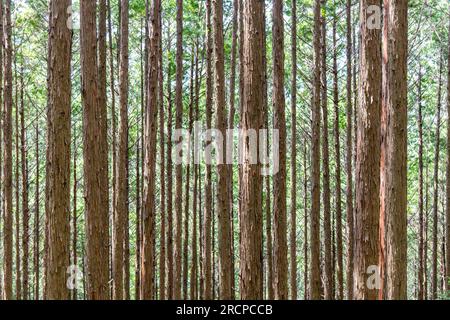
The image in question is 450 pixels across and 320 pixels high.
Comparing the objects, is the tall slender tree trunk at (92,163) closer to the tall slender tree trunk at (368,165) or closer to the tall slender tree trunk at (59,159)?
the tall slender tree trunk at (59,159)

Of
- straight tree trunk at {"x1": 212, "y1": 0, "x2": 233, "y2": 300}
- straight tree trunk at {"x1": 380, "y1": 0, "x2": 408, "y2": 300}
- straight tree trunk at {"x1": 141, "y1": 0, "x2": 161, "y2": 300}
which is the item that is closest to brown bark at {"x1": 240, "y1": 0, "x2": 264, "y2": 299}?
straight tree trunk at {"x1": 380, "y1": 0, "x2": 408, "y2": 300}

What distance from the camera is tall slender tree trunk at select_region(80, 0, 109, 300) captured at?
7.02 m

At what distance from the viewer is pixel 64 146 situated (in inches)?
259

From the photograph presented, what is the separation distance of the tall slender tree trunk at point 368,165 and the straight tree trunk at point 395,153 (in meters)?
0.23

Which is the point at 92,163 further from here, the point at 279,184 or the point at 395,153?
the point at 395,153

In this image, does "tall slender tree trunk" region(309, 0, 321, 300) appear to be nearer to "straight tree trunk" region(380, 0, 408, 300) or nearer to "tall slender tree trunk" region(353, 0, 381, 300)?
"tall slender tree trunk" region(353, 0, 381, 300)

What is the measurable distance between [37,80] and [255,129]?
13431 mm

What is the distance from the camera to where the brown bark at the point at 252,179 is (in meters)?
7.09

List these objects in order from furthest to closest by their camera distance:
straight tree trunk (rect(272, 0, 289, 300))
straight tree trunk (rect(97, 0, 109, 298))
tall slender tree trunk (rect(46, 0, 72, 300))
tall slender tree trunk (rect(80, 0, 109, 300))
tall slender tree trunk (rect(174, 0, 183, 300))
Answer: tall slender tree trunk (rect(174, 0, 183, 300))
straight tree trunk (rect(272, 0, 289, 300))
straight tree trunk (rect(97, 0, 109, 298))
tall slender tree trunk (rect(80, 0, 109, 300))
tall slender tree trunk (rect(46, 0, 72, 300))

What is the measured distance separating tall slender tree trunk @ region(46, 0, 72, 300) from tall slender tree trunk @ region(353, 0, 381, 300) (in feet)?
10.2

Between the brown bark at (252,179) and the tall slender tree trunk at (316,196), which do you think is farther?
the tall slender tree trunk at (316,196)

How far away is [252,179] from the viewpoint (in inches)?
282

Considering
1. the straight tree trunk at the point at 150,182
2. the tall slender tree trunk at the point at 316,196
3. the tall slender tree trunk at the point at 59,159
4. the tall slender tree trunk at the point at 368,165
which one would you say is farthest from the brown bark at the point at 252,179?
the tall slender tree trunk at the point at 316,196
